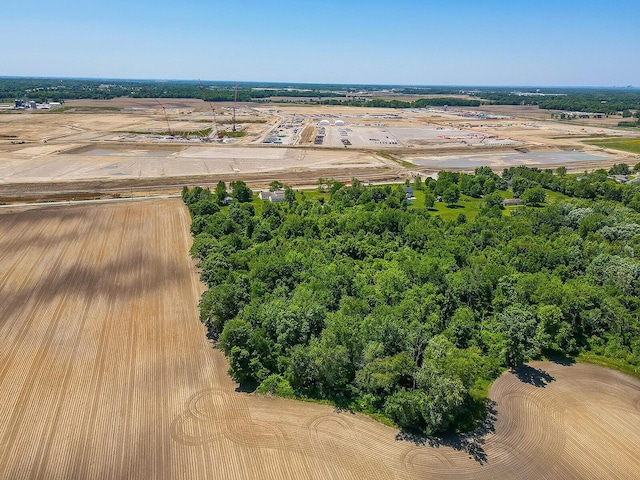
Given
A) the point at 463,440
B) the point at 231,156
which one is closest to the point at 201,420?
the point at 463,440

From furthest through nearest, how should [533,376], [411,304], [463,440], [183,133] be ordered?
[183,133]
[411,304]
[533,376]
[463,440]

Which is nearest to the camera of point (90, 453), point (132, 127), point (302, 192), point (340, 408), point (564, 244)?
point (90, 453)

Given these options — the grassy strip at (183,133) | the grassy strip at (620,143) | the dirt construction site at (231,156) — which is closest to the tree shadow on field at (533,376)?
the dirt construction site at (231,156)

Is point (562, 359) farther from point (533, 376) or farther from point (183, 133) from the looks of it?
point (183, 133)

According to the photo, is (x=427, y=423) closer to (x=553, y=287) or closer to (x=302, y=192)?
(x=553, y=287)

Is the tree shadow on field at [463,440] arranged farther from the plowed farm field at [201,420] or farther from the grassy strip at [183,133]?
the grassy strip at [183,133]

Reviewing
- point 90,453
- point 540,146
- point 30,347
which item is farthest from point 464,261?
point 540,146
